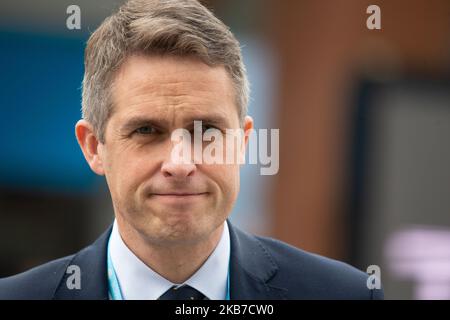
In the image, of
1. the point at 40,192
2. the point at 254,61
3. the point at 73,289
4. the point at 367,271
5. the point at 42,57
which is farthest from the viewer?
the point at 40,192

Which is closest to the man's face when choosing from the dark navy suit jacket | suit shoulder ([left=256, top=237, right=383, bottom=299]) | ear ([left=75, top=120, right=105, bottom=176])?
ear ([left=75, top=120, right=105, bottom=176])

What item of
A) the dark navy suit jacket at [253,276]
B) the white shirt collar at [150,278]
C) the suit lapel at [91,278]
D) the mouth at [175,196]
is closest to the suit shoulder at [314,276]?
the dark navy suit jacket at [253,276]

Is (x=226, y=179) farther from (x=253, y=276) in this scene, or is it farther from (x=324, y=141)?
(x=324, y=141)

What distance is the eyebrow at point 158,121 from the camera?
7.04 ft

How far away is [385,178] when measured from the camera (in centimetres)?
387

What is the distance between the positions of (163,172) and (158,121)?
0.17m

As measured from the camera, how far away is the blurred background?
314 centimetres

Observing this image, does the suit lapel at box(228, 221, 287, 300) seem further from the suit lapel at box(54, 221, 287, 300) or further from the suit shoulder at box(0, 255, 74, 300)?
the suit shoulder at box(0, 255, 74, 300)

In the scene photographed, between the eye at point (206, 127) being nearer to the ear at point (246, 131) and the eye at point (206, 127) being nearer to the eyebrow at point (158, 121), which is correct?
the eyebrow at point (158, 121)

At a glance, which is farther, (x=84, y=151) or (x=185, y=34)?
(x=84, y=151)

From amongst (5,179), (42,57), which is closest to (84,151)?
(42,57)

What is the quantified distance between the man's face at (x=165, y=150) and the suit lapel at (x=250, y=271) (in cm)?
19

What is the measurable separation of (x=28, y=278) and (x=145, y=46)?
34.5 inches
